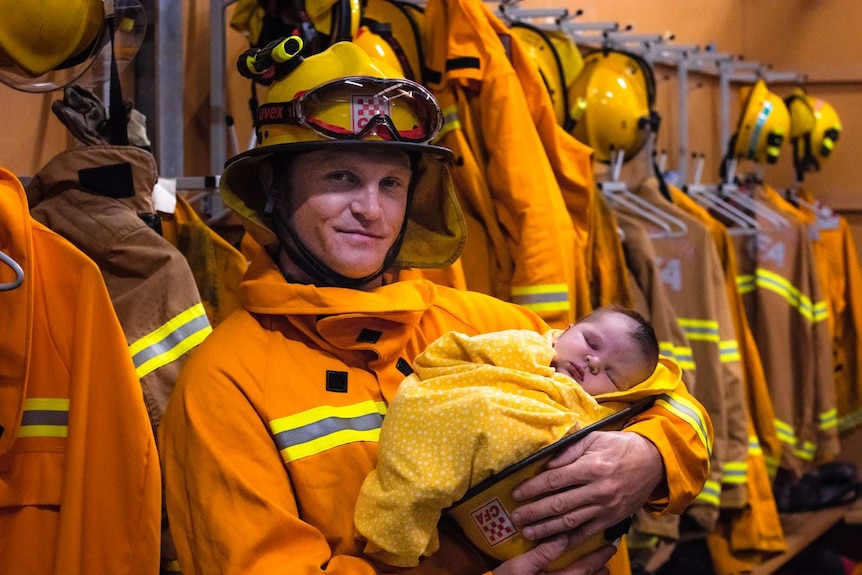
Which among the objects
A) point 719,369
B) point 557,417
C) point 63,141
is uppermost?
point 63,141

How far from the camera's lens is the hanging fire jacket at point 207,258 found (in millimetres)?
2387

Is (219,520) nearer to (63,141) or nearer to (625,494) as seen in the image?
(625,494)

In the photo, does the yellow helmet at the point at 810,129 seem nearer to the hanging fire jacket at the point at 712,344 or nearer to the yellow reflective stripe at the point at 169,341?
the hanging fire jacket at the point at 712,344

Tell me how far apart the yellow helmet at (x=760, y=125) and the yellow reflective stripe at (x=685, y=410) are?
3.13 m

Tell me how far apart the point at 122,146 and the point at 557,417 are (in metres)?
1.01

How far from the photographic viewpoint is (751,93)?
4.71 meters

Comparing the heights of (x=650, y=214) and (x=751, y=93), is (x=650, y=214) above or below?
below

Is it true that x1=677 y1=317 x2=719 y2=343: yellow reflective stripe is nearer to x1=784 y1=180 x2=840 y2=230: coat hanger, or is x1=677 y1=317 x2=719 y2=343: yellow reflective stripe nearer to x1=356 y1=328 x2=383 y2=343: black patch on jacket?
x1=784 y1=180 x2=840 y2=230: coat hanger

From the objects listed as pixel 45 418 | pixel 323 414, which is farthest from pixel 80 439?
pixel 323 414

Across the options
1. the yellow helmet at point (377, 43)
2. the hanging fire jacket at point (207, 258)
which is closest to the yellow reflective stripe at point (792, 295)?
the yellow helmet at point (377, 43)

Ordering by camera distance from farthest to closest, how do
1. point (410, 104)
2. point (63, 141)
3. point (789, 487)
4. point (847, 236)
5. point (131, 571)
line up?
point (847, 236) → point (789, 487) → point (63, 141) → point (410, 104) → point (131, 571)

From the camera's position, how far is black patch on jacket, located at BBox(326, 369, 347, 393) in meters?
1.69

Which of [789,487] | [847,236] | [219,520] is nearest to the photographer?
[219,520]

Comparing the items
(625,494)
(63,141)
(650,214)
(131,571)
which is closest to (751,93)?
(650,214)
